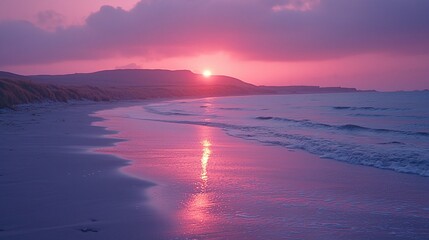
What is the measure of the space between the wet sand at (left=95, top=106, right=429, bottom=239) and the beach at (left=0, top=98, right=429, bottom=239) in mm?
19

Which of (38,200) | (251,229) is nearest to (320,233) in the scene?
(251,229)

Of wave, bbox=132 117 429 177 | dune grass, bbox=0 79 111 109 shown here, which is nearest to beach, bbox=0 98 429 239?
wave, bbox=132 117 429 177

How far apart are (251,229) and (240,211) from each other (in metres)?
0.93

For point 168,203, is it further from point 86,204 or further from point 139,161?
point 139,161

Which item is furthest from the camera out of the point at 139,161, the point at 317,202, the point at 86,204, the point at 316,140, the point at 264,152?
the point at 316,140

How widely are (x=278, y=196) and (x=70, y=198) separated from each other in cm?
371

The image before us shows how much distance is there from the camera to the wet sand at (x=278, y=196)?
252 inches

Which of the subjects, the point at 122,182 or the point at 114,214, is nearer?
the point at 114,214

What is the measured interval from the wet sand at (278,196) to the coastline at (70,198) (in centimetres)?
45

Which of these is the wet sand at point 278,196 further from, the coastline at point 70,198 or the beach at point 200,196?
the coastline at point 70,198

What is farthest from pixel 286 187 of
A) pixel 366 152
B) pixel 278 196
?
pixel 366 152

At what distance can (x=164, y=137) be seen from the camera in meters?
19.2

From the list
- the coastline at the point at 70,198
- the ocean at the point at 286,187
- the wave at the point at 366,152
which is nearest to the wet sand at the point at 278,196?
the ocean at the point at 286,187

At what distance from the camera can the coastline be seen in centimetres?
616
